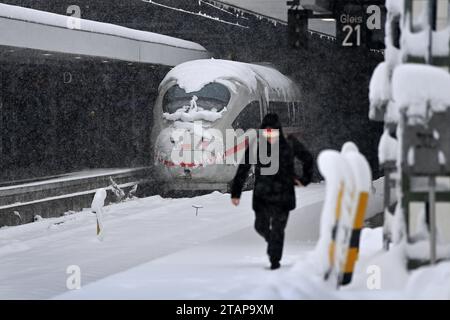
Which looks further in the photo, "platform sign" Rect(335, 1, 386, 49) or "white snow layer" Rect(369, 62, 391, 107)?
"platform sign" Rect(335, 1, 386, 49)

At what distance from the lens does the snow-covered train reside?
21.8 m

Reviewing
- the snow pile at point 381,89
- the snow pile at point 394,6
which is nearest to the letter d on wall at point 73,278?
the snow pile at point 381,89

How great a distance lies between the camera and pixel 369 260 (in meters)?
9.15

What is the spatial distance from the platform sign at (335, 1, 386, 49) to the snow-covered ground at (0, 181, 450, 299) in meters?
2.99

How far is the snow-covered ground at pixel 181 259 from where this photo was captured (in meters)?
7.68

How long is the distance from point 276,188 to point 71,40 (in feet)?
34.5

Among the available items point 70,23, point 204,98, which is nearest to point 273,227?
point 70,23

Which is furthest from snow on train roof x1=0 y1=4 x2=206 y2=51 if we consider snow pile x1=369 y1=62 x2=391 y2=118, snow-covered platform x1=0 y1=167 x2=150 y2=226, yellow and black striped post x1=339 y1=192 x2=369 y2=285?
yellow and black striped post x1=339 y1=192 x2=369 y2=285

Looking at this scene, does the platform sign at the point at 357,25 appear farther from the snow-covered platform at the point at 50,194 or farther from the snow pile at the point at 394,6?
the snow pile at the point at 394,6

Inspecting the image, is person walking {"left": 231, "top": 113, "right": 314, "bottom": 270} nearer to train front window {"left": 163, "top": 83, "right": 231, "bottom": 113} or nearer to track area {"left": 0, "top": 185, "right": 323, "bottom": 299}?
track area {"left": 0, "top": 185, "right": 323, "bottom": 299}

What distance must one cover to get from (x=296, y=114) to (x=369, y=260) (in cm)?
1899

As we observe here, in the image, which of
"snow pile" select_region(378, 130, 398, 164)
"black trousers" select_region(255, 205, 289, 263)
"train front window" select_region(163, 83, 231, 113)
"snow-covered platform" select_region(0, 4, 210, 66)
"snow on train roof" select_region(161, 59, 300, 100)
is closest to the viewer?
"black trousers" select_region(255, 205, 289, 263)

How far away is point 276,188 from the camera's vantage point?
9.35 metres
